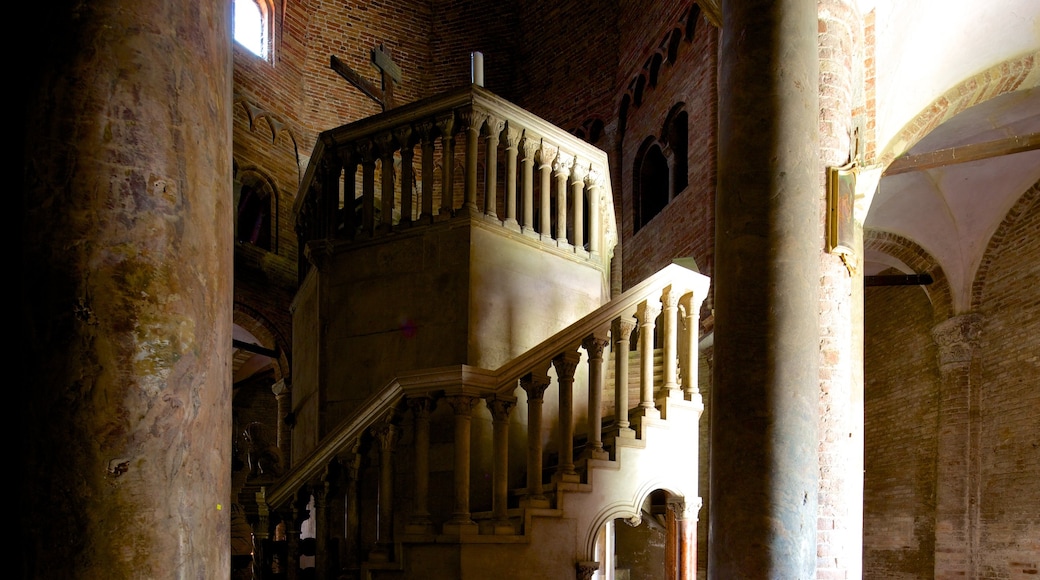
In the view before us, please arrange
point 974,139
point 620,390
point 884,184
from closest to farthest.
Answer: point 620,390
point 974,139
point 884,184

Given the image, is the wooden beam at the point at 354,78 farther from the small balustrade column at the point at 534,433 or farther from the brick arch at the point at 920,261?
the brick arch at the point at 920,261

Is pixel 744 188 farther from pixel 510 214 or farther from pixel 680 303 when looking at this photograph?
pixel 510 214

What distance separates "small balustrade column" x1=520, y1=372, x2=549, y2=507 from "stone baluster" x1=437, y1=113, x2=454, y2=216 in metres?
2.13

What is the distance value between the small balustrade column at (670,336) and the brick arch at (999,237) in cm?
784

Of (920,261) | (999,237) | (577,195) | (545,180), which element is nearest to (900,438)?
(920,261)

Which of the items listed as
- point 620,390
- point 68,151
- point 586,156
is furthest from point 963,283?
point 68,151

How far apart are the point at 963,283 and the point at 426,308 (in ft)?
29.8

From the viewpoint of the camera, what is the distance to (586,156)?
7.39m

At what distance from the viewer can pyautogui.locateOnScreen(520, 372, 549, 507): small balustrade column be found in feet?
17.5

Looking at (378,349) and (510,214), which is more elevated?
(510,214)

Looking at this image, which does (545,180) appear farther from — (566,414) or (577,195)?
(566,414)

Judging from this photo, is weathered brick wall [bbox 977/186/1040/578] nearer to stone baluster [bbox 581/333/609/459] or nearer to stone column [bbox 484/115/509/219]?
stone baluster [bbox 581/333/609/459]

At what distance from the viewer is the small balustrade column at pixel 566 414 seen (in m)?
5.38

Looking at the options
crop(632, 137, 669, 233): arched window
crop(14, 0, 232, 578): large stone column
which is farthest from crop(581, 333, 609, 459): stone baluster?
crop(632, 137, 669, 233): arched window
